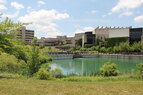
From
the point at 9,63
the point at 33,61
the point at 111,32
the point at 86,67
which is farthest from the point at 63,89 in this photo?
the point at 111,32

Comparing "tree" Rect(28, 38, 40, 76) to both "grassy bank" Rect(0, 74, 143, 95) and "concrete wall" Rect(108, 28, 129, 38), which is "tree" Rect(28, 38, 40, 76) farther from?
"concrete wall" Rect(108, 28, 129, 38)

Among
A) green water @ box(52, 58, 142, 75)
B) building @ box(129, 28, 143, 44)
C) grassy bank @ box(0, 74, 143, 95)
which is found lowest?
green water @ box(52, 58, 142, 75)

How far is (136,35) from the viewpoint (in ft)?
249

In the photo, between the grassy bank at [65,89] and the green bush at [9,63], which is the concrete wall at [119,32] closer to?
→ the green bush at [9,63]

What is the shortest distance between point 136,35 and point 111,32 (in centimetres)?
1261

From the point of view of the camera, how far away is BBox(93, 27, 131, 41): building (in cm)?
7959

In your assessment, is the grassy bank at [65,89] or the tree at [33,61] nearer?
the grassy bank at [65,89]

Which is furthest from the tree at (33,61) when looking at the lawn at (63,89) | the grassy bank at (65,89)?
the lawn at (63,89)

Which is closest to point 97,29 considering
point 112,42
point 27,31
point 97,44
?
point 97,44

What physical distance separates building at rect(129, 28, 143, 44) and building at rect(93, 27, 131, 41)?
223 centimetres

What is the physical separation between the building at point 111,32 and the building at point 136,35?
2.23m

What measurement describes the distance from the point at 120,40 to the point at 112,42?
3.94m

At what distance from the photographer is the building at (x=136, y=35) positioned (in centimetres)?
Answer: 7494

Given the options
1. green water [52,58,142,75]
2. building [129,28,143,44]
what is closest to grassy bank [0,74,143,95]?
green water [52,58,142,75]
